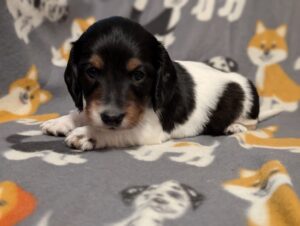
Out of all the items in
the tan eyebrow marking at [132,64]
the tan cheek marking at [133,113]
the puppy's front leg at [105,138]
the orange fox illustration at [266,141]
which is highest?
the tan eyebrow marking at [132,64]

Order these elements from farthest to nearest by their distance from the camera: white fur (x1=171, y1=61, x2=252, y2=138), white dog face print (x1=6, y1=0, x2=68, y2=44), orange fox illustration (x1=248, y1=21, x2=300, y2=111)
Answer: orange fox illustration (x1=248, y1=21, x2=300, y2=111)
white dog face print (x1=6, y1=0, x2=68, y2=44)
white fur (x1=171, y1=61, x2=252, y2=138)

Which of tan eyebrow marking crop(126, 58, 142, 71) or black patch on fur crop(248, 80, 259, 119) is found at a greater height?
tan eyebrow marking crop(126, 58, 142, 71)

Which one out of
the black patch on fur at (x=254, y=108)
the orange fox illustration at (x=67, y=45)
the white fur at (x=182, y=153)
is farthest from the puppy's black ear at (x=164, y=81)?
the orange fox illustration at (x=67, y=45)

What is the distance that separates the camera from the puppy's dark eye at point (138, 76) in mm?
2316

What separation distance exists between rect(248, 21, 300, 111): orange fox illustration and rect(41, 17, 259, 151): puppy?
771 millimetres

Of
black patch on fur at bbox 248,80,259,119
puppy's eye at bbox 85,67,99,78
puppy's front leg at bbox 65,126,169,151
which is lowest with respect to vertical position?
black patch on fur at bbox 248,80,259,119

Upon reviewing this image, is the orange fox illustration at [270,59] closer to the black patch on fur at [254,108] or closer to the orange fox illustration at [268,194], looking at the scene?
the black patch on fur at [254,108]

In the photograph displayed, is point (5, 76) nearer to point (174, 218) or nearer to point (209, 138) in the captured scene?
point (209, 138)

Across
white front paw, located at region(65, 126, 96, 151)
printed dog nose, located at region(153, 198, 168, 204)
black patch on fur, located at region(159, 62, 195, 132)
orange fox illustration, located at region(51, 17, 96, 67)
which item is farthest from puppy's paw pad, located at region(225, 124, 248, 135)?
orange fox illustration, located at region(51, 17, 96, 67)

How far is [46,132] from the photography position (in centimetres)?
266

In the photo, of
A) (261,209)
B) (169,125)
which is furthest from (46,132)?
(261,209)

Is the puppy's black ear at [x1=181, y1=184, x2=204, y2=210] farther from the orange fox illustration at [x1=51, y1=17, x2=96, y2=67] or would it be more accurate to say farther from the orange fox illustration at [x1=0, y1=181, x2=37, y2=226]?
the orange fox illustration at [x1=51, y1=17, x2=96, y2=67]

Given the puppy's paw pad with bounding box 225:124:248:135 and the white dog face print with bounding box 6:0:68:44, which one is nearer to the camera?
the puppy's paw pad with bounding box 225:124:248:135

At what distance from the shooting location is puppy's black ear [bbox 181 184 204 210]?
1.86 metres
